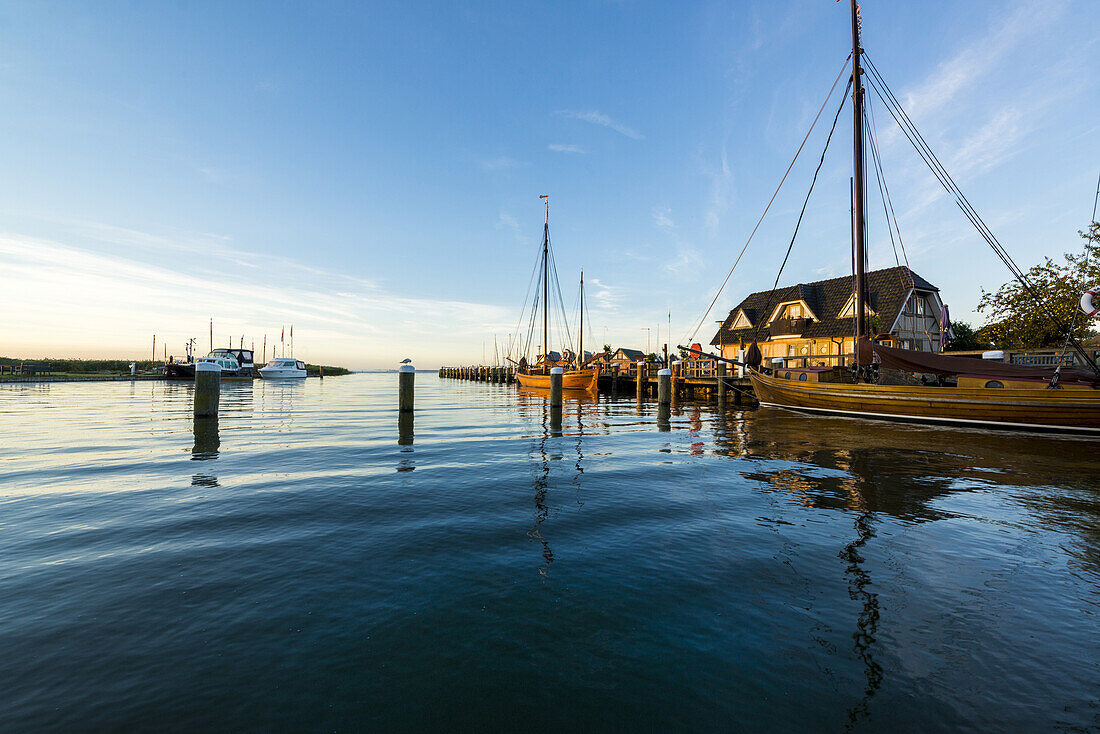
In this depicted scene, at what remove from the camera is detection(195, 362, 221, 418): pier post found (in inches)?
574

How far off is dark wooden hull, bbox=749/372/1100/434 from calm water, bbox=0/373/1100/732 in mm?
6990

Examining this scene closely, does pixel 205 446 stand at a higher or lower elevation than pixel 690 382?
lower

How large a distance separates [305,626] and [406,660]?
0.95m

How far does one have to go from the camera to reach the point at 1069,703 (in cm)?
277

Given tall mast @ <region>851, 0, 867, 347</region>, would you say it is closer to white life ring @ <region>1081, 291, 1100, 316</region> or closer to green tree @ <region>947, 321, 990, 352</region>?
white life ring @ <region>1081, 291, 1100, 316</region>

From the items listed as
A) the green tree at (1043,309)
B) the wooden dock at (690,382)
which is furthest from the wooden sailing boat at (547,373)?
the green tree at (1043,309)

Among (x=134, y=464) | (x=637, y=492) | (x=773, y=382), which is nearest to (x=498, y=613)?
(x=637, y=492)

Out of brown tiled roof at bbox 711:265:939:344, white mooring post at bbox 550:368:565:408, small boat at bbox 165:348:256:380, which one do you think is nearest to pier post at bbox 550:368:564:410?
white mooring post at bbox 550:368:565:408

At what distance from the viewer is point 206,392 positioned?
14.6 metres

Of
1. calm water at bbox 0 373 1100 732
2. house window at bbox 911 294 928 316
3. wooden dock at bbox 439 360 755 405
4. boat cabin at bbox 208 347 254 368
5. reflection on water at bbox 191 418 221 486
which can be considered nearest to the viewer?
calm water at bbox 0 373 1100 732

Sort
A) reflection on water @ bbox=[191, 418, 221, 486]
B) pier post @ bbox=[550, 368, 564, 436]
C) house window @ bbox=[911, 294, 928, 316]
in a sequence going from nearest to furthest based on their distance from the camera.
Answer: reflection on water @ bbox=[191, 418, 221, 486], pier post @ bbox=[550, 368, 564, 436], house window @ bbox=[911, 294, 928, 316]

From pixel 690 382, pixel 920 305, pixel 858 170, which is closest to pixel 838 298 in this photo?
pixel 920 305

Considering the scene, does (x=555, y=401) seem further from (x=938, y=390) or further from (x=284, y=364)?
(x=284, y=364)

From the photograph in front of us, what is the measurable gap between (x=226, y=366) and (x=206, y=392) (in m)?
53.7
